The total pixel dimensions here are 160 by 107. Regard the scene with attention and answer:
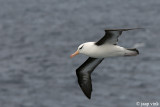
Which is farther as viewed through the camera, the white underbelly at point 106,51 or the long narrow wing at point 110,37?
the white underbelly at point 106,51

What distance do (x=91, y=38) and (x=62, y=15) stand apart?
17.5m

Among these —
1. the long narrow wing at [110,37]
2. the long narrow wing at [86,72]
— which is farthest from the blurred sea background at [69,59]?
the long narrow wing at [110,37]

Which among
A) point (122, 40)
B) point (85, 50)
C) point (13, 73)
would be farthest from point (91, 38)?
point (85, 50)

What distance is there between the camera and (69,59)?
54438mm

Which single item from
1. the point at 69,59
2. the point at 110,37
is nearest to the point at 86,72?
the point at 110,37

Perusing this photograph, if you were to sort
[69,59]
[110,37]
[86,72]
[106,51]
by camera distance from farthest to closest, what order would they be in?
[69,59] < [86,72] < [106,51] < [110,37]

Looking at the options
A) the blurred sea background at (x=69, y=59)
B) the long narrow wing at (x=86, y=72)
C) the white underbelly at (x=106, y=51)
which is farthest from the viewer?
the blurred sea background at (x=69, y=59)

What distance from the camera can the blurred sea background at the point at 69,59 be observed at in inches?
1821

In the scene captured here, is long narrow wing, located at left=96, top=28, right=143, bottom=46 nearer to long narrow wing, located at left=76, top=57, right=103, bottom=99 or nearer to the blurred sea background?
long narrow wing, located at left=76, top=57, right=103, bottom=99

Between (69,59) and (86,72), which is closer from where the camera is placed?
(86,72)

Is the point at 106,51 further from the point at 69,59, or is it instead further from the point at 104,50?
the point at 69,59

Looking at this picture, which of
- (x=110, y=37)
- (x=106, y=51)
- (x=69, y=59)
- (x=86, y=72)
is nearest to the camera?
(x=110, y=37)

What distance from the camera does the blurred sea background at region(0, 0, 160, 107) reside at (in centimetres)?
4625

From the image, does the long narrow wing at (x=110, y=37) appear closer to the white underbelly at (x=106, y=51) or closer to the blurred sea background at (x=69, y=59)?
the white underbelly at (x=106, y=51)
